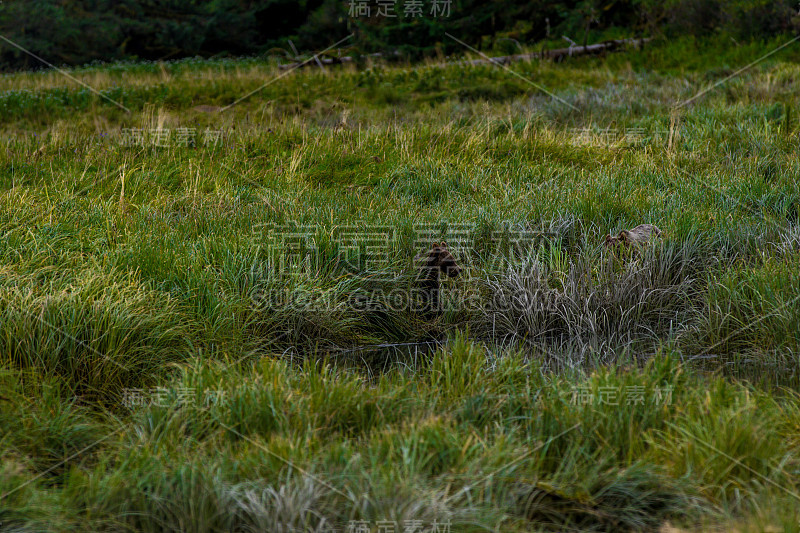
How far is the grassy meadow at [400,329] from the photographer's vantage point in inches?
86.5

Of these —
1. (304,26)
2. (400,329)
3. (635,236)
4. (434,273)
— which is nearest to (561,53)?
(635,236)

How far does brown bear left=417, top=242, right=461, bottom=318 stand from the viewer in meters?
4.12

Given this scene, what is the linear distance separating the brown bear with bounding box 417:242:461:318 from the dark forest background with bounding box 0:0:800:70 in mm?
12562

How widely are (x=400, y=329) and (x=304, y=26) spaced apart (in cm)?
2260

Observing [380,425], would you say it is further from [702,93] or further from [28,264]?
[702,93]

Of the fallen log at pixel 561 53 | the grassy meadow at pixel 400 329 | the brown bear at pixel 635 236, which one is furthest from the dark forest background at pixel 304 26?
the brown bear at pixel 635 236

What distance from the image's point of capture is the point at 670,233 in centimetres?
439

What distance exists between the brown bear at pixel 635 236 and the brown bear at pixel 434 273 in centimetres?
108

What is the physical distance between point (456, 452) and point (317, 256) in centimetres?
218

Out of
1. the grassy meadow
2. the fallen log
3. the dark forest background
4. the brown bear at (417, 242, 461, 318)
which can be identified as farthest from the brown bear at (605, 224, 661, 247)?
the dark forest background

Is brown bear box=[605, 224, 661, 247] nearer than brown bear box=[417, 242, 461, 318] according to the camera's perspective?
No

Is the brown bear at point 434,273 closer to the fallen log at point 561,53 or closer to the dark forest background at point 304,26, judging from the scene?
the fallen log at point 561,53

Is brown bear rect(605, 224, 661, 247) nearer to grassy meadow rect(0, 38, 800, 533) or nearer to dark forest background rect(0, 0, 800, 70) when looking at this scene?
grassy meadow rect(0, 38, 800, 533)

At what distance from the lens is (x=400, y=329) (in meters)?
4.11
